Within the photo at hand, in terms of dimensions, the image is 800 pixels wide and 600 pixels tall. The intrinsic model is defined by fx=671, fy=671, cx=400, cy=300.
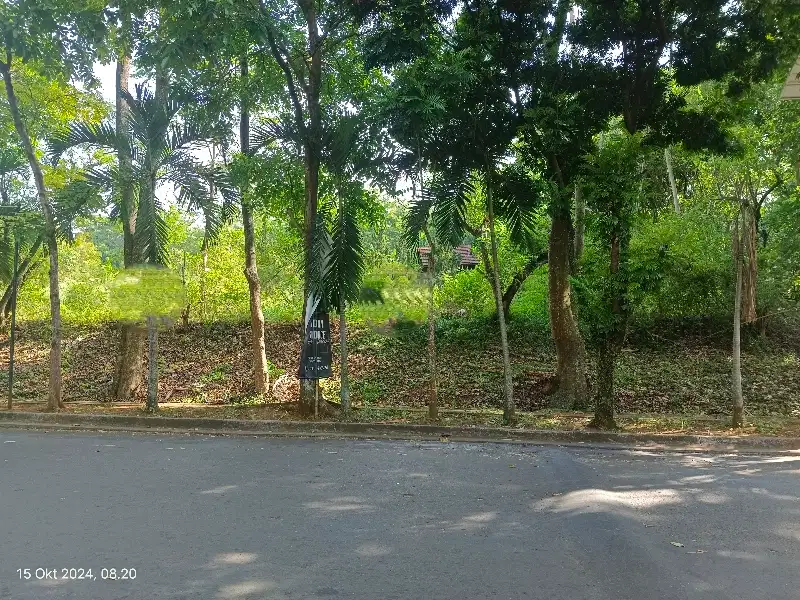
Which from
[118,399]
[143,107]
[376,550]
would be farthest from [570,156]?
[118,399]

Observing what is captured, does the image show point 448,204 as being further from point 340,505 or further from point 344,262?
point 340,505

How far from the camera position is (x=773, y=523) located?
584 centimetres

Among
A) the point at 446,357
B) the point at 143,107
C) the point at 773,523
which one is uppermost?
the point at 143,107

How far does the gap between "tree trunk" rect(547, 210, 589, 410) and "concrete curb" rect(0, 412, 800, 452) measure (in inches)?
106

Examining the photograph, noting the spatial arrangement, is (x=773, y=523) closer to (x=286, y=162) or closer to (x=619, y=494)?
(x=619, y=494)

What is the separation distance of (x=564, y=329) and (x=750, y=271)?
515 cm

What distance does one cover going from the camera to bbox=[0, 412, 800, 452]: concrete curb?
10.3 metres

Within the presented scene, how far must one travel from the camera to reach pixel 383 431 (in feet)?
36.5

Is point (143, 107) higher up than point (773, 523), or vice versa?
point (143, 107)

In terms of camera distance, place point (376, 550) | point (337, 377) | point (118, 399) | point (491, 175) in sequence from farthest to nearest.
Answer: point (337, 377) → point (118, 399) → point (491, 175) → point (376, 550)

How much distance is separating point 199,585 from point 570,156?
9345mm

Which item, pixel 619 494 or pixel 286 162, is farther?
pixel 286 162

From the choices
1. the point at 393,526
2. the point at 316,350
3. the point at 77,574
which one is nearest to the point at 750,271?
the point at 316,350

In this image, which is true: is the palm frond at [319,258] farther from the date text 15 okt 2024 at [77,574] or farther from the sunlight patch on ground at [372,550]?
the date text 15 okt 2024 at [77,574]
